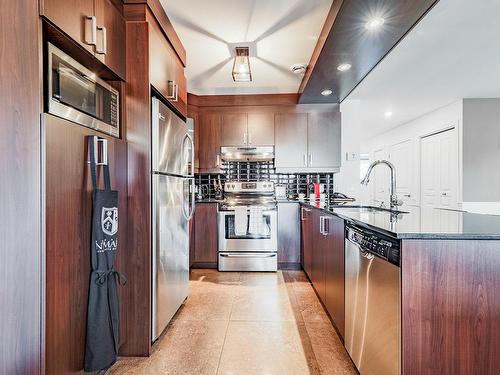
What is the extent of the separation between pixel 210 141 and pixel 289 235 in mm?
1683

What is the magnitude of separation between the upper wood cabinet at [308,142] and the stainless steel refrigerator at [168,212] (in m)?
1.72

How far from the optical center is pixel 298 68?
10.7ft

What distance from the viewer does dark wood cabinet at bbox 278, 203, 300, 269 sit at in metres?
3.84

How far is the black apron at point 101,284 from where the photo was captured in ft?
4.89

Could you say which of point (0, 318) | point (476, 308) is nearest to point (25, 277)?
point (0, 318)

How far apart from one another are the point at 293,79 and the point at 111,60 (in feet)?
7.93

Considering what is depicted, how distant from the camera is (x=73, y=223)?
4.56 feet

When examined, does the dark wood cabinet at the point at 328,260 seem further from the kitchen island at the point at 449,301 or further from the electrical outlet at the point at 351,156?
the electrical outlet at the point at 351,156

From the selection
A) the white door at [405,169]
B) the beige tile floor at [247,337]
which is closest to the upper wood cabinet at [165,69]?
the beige tile floor at [247,337]

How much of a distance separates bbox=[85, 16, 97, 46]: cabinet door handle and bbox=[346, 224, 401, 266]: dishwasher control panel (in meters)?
1.64

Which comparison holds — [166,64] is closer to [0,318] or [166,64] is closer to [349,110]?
[0,318]

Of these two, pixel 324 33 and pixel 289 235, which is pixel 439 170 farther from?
pixel 324 33

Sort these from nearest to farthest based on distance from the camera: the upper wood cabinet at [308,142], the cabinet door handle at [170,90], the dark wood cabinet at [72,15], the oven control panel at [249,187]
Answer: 1. the dark wood cabinet at [72,15]
2. the cabinet door handle at [170,90]
3. the upper wood cabinet at [308,142]
4. the oven control panel at [249,187]

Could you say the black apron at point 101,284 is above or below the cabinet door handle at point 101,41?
below
